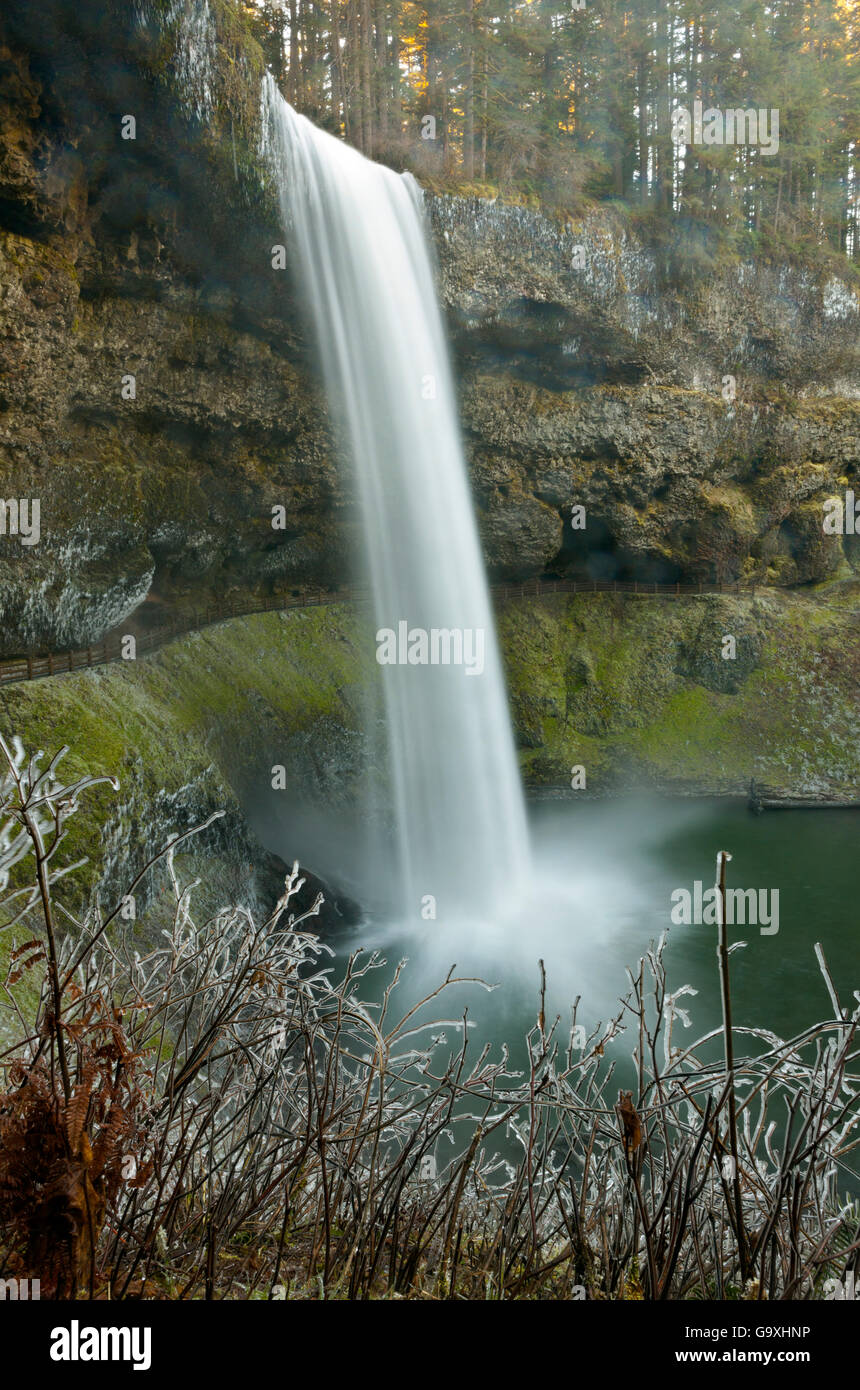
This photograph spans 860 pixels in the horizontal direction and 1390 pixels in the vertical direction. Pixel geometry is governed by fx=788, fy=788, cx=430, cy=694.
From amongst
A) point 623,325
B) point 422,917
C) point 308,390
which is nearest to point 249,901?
point 422,917

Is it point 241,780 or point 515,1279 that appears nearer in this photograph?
point 515,1279

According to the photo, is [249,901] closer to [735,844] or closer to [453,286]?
[735,844]

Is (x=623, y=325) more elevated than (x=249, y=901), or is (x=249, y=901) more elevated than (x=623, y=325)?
(x=623, y=325)

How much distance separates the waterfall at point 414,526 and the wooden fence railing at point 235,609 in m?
3.11

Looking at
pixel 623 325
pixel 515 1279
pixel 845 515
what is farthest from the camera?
pixel 845 515

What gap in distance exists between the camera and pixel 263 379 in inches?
841

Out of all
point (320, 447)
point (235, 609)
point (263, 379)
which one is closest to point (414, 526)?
point (320, 447)

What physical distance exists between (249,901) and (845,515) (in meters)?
28.7

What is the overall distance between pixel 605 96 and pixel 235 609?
24274 mm

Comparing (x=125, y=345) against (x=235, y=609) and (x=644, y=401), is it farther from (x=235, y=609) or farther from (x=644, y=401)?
(x=644, y=401)

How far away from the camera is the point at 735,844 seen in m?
23.6

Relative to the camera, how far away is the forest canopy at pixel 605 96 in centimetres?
2417

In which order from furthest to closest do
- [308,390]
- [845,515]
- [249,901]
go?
[845,515] → [308,390] → [249,901]

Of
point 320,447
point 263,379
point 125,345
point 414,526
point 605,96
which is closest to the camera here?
point 125,345
